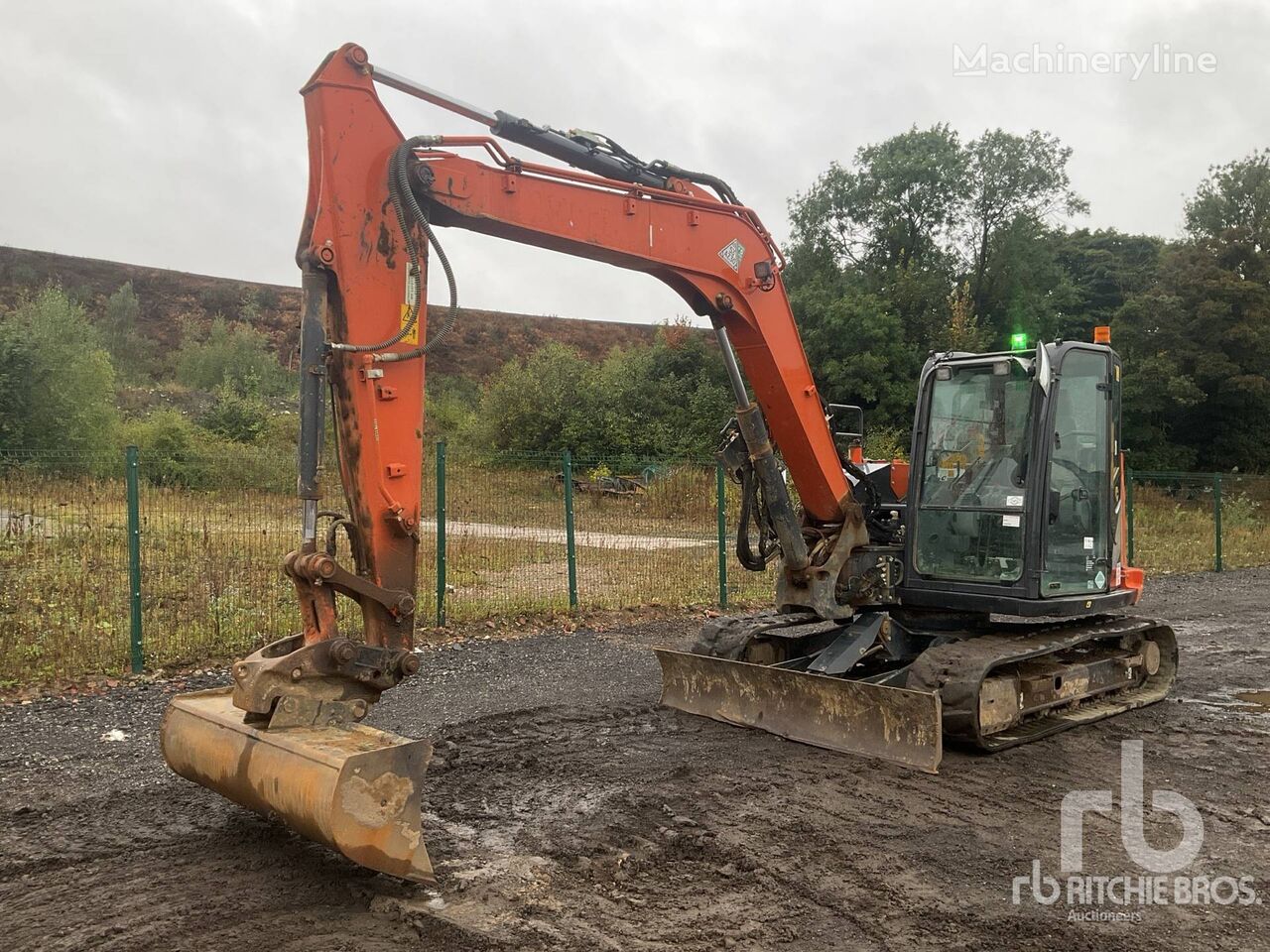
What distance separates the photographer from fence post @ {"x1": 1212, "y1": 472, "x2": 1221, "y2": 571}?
17.5 metres

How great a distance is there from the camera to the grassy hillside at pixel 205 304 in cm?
5884

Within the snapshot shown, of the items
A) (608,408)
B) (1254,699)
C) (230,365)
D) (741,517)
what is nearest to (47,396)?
(608,408)

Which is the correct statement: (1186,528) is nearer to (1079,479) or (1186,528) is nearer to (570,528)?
(570,528)

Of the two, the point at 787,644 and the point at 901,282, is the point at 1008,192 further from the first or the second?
the point at 787,644

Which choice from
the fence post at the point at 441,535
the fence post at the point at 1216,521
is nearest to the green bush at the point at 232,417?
the fence post at the point at 441,535

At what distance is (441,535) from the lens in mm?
9711

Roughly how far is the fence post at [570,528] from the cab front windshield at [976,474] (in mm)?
4875

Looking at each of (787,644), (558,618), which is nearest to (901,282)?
(558,618)

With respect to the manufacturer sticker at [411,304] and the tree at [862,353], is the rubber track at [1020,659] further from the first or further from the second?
the tree at [862,353]

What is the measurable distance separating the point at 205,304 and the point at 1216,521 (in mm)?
59887

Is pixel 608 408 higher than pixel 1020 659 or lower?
higher

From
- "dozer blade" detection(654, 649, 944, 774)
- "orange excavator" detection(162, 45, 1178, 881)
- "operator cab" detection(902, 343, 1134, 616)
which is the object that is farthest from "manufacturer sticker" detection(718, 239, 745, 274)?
"dozer blade" detection(654, 649, 944, 774)

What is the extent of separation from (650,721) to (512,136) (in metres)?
3.79

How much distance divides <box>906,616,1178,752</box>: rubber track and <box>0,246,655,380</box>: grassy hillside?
50.7 m
